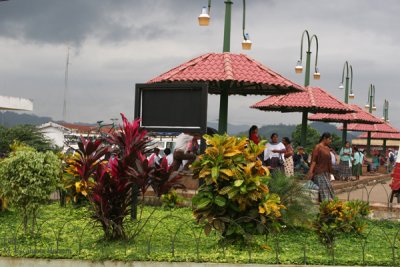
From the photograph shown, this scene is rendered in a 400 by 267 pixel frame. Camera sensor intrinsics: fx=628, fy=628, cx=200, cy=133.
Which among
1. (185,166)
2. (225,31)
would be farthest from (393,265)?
(225,31)

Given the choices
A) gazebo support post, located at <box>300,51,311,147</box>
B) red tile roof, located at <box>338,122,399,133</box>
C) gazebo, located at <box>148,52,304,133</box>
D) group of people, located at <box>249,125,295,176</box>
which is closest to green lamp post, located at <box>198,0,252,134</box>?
gazebo, located at <box>148,52,304,133</box>

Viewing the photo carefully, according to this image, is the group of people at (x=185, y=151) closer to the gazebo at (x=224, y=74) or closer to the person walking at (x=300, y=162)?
the gazebo at (x=224, y=74)

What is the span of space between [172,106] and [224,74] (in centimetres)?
330

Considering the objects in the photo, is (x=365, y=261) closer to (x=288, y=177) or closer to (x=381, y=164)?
(x=288, y=177)

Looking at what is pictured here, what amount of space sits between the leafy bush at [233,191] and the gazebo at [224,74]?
17.1 ft

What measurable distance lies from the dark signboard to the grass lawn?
1638 millimetres

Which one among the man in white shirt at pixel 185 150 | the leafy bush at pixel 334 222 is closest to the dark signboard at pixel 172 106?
the leafy bush at pixel 334 222

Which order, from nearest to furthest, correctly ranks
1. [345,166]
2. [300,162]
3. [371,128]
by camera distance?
[300,162]
[345,166]
[371,128]

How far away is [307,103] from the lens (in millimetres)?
19859

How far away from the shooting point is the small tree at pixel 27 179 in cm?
884

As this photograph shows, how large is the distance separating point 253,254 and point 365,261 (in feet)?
4.48

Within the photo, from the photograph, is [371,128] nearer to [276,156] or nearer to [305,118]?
[305,118]

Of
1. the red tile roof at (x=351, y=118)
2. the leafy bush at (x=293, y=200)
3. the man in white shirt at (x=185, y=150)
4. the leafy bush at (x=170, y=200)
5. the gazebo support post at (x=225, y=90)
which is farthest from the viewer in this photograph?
the red tile roof at (x=351, y=118)

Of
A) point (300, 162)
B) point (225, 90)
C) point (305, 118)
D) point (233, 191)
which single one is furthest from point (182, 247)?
point (305, 118)
